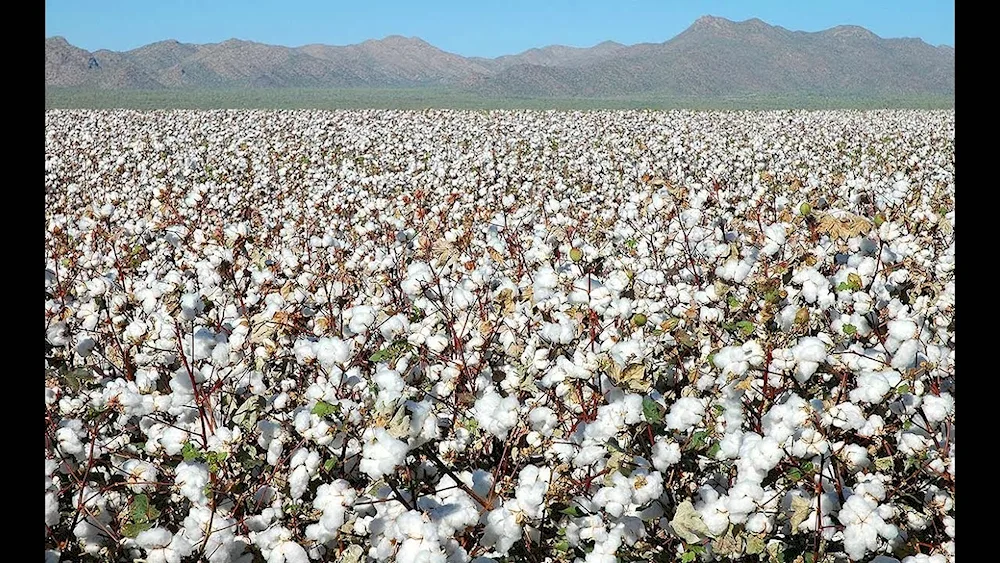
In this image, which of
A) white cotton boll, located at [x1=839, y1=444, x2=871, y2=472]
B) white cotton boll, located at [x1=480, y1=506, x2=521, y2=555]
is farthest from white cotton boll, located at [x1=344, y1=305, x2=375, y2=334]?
white cotton boll, located at [x1=839, y1=444, x2=871, y2=472]

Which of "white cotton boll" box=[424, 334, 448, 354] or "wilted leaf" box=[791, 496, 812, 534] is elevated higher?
"white cotton boll" box=[424, 334, 448, 354]

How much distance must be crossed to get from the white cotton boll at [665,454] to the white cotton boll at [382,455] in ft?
2.94

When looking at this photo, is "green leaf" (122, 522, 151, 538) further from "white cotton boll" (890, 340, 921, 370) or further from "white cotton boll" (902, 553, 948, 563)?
"white cotton boll" (890, 340, 921, 370)

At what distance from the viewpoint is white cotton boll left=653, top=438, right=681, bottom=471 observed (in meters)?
2.59

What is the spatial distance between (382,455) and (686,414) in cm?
106

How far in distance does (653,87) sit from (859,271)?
577ft

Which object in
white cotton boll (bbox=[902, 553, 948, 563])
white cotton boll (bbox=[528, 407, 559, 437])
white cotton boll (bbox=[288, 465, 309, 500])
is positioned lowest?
white cotton boll (bbox=[902, 553, 948, 563])

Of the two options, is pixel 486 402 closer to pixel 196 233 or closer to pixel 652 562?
pixel 652 562

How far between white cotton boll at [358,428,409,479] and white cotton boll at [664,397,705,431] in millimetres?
955

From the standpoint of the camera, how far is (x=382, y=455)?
2.28 meters

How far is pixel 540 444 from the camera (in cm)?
280

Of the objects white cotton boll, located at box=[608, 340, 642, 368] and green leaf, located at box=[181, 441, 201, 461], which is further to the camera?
white cotton boll, located at box=[608, 340, 642, 368]

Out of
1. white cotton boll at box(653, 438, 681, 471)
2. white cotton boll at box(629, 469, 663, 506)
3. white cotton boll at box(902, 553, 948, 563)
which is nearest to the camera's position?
white cotton boll at box(902, 553, 948, 563)
